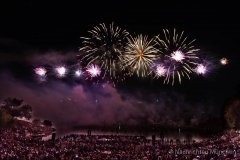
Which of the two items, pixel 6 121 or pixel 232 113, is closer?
pixel 232 113

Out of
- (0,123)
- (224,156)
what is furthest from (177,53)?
(0,123)

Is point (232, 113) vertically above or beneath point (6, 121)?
above

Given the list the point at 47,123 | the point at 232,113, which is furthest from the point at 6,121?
the point at 232,113

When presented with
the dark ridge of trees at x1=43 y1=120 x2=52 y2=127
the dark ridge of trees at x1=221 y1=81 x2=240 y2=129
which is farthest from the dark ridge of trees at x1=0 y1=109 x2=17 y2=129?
the dark ridge of trees at x1=221 y1=81 x2=240 y2=129

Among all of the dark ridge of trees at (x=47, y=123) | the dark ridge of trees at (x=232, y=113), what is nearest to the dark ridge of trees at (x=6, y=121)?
the dark ridge of trees at (x=47, y=123)

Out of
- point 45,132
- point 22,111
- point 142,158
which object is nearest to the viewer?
point 142,158

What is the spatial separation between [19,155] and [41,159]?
2.31m

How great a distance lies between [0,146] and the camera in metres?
31.5

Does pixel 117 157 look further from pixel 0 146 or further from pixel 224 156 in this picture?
pixel 0 146

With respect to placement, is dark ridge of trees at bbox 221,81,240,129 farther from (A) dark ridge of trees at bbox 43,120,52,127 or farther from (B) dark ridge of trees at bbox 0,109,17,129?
(A) dark ridge of trees at bbox 43,120,52,127

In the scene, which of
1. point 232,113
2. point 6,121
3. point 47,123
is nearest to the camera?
point 232,113

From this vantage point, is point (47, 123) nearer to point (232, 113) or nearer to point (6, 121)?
point (6, 121)

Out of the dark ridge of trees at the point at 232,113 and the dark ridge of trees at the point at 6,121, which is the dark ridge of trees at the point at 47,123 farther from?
the dark ridge of trees at the point at 232,113

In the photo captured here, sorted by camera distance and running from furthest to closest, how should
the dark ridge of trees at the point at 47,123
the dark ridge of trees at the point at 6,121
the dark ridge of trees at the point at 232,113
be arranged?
the dark ridge of trees at the point at 47,123 → the dark ridge of trees at the point at 6,121 → the dark ridge of trees at the point at 232,113
